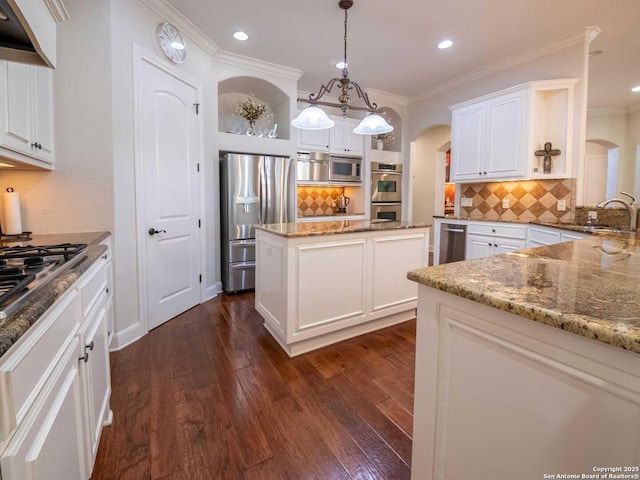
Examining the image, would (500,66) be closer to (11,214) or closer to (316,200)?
(316,200)

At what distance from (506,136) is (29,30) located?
424 cm

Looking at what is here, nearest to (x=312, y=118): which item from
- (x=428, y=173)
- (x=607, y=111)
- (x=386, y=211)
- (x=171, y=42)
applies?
(x=171, y=42)

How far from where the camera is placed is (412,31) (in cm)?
320

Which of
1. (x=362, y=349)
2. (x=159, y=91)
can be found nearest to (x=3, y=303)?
(x=362, y=349)

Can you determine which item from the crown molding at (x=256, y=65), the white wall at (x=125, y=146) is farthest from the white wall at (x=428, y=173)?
the white wall at (x=125, y=146)

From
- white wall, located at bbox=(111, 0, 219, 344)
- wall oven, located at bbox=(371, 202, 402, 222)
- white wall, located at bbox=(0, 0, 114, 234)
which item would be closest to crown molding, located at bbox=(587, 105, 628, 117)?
wall oven, located at bbox=(371, 202, 402, 222)

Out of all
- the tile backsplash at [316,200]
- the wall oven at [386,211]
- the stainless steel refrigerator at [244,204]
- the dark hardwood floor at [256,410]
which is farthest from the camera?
the wall oven at [386,211]

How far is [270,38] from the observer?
3.34 m

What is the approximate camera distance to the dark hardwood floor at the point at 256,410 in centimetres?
134

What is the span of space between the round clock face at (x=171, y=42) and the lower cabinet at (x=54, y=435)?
2.76 m

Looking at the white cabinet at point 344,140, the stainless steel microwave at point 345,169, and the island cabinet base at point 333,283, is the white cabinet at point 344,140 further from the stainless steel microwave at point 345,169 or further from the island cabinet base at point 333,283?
the island cabinet base at point 333,283

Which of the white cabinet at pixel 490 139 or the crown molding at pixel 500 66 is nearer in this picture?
the crown molding at pixel 500 66

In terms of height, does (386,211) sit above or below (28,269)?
above

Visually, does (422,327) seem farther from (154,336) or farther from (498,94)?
(498,94)
